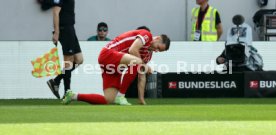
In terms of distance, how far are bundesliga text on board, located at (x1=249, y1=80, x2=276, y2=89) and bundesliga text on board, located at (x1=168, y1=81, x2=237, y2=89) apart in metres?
0.31

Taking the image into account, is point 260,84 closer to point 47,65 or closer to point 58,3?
point 47,65

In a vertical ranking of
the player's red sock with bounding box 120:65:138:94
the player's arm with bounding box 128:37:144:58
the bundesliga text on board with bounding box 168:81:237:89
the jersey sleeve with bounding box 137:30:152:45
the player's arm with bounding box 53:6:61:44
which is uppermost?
the player's arm with bounding box 53:6:61:44

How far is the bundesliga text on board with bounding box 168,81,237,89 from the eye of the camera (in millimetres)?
19547

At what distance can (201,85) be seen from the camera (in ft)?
64.2

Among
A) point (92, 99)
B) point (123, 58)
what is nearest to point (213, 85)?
point (92, 99)

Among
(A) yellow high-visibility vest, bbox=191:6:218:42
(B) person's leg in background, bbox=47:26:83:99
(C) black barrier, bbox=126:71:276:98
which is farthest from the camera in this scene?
(A) yellow high-visibility vest, bbox=191:6:218:42

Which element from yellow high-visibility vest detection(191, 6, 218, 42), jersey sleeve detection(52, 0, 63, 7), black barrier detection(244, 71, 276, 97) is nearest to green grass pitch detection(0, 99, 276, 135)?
jersey sleeve detection(52, 0, 63, 7)

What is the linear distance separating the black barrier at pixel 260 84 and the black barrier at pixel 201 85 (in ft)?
0.41

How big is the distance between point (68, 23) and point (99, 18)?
5.69 meters

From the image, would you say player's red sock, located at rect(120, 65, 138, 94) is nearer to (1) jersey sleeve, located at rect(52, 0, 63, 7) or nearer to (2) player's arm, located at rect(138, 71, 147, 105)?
(2) player's arm, located at rect(138, 71, 147, 105)

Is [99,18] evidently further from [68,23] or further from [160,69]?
[68,23]

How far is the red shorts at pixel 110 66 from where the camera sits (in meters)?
16.0

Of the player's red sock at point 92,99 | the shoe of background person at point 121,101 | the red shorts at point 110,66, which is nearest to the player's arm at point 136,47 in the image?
the red shorts at point 110,66

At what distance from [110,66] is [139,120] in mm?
4437
